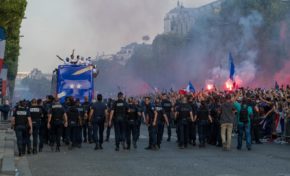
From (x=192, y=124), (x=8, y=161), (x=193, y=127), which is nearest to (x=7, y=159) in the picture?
(x=8, y=161)

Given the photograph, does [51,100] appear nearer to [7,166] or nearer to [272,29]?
[7,166]

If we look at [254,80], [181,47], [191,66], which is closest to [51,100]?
[254,80]

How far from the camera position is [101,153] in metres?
19.0

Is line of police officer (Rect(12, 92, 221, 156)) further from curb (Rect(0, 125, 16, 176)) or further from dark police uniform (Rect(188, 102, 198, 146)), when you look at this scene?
curb (Rect(0, 125, 16, 176))

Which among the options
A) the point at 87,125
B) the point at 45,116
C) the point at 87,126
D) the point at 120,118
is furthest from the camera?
the point at 87,126

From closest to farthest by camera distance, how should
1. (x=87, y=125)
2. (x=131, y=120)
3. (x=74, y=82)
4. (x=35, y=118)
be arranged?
(x=35, y=118) → (x=131, y=120) → (x=87, y=125) → (x=74, y=82)

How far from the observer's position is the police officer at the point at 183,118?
21.1 m

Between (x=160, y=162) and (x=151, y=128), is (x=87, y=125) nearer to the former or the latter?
(x=151, y=128)

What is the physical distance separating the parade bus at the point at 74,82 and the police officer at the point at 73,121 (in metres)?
8.30

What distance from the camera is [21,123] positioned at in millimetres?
17984

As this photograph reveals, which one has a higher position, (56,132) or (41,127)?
(41,127)

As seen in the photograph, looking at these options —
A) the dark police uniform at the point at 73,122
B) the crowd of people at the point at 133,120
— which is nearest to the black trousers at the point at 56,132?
the crowd of people at the point at 133,120

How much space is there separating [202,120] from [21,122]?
22.9 ft

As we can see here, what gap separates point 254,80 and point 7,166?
61.3 metres
